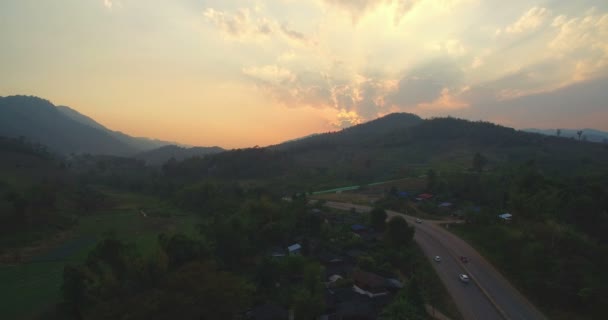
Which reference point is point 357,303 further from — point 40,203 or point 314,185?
point 314,185

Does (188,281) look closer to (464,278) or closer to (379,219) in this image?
(464,278)

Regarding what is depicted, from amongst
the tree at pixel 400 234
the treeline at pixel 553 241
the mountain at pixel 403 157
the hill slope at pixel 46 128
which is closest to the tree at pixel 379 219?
the tree at pixel 400 234

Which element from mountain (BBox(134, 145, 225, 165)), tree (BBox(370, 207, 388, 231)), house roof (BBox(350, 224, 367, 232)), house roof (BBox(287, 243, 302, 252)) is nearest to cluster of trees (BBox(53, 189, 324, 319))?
house roof (BBox(287, 243, 302, 252))

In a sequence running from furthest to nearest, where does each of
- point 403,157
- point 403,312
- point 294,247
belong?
point 403,157, point 294,247, point 403,312

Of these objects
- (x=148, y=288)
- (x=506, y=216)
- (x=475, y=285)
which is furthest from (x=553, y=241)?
(x=148, y=288)

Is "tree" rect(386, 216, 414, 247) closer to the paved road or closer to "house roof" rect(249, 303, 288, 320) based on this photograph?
the paved road

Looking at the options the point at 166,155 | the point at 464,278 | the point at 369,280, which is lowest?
the point at 464,278
